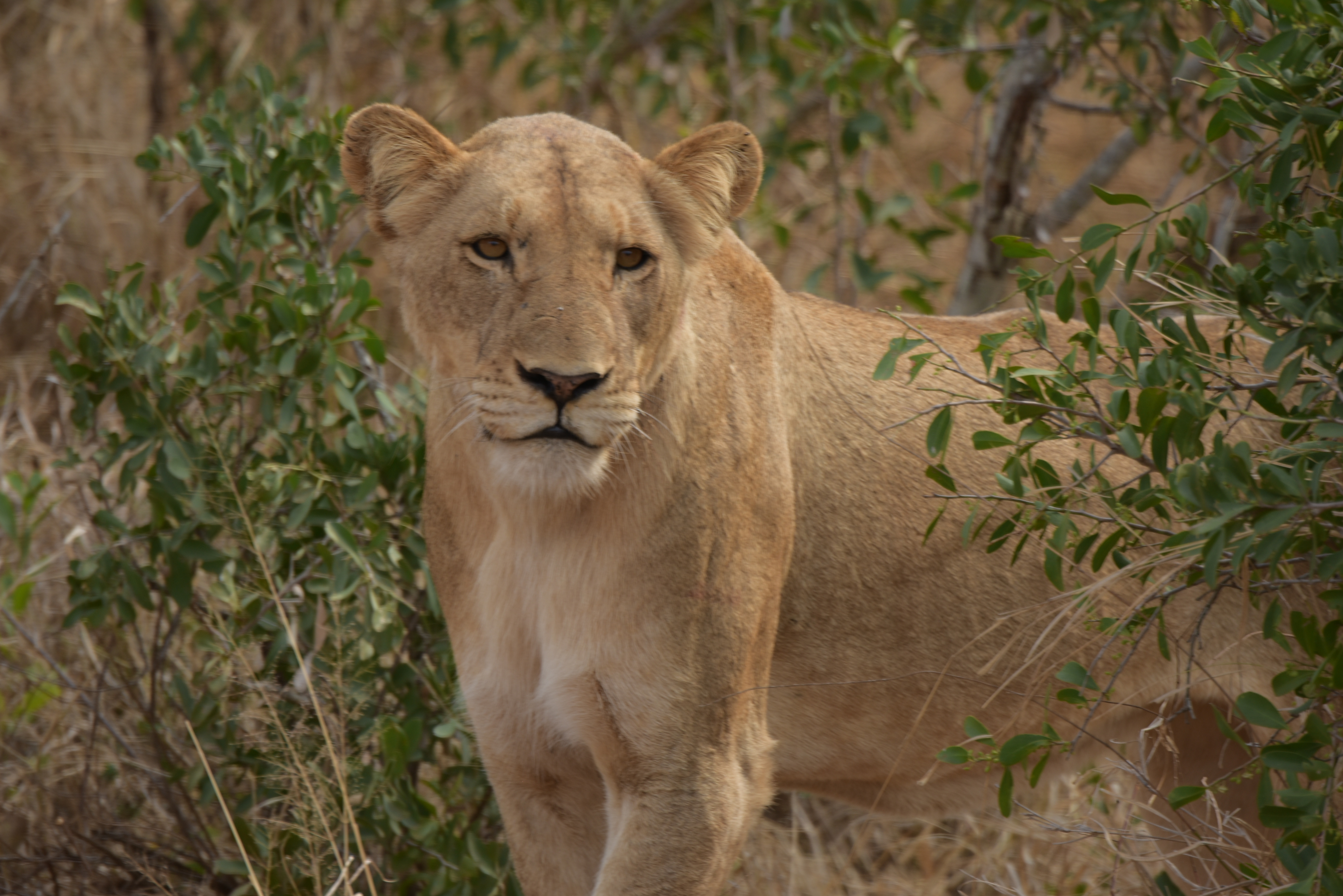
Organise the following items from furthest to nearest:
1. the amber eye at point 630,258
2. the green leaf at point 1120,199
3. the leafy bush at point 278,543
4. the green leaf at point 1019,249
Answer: the leafy bush at point 278,543 → the amber eye at point 630,258 → the green leaf at point 1019,249 → the green leaf at point 1120,199

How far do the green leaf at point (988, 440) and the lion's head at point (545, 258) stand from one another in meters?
0.64

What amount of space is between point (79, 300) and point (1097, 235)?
2588 millimetres

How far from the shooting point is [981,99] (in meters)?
5.62

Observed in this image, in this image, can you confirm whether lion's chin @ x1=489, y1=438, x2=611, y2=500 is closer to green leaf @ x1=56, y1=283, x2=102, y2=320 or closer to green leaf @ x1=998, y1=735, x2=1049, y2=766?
green leaf @ x1=998, y1=735, x2=1049, y2=766

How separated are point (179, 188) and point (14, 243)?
82cm

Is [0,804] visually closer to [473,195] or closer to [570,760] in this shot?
[570,760]

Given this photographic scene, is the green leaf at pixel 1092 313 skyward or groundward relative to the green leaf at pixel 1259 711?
skyward

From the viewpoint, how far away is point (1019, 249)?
2.70 m

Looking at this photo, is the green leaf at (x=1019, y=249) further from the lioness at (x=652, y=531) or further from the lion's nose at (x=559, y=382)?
the lion's nose at (x=559, y=382)

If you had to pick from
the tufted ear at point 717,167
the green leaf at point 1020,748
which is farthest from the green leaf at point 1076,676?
the tufted ear at point 717,167

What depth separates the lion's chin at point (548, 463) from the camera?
2576mm

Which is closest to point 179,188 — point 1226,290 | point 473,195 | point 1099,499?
point 473,195

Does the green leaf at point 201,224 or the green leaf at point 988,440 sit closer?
the green leaf at point 988,440

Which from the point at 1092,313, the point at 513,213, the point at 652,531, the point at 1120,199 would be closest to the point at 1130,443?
the point at 1092,313
